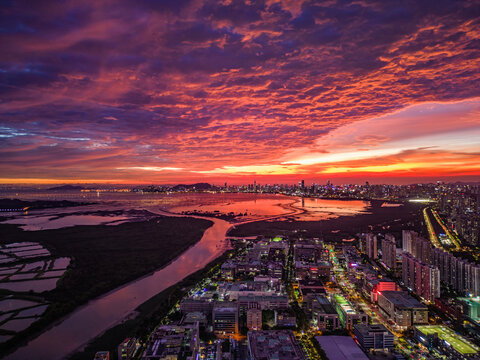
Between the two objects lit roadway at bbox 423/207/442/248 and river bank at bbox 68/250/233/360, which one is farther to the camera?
lit roadway at bbox 423/207/442/248

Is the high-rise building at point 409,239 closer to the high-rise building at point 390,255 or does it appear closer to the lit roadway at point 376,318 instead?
the high-rise building at point 390,255

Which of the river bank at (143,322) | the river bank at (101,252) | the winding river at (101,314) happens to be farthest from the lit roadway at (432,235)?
the river bank at (143,322)

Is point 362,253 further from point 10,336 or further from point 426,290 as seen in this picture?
point 10,336

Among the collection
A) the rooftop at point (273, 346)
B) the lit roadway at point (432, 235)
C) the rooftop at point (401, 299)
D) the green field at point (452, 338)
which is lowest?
the green field at point (452, 338)

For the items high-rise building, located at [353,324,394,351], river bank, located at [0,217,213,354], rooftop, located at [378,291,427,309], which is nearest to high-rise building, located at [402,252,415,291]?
rooftop, located at [378,291,427,309]

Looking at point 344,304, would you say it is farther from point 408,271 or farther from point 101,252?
point 101,252

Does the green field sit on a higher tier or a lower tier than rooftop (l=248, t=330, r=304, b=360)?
lower

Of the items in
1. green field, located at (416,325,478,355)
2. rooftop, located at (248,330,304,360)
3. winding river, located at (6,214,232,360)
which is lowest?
winding river, located at (6,214,232,360)

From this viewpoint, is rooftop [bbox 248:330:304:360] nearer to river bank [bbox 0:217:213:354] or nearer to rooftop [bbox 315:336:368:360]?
rooftop [bbox 315:336:368:360]
